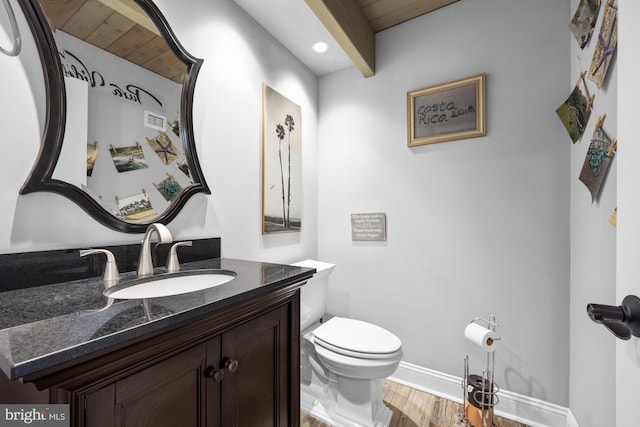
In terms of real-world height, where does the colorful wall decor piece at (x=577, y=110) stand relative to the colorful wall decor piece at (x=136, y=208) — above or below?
above

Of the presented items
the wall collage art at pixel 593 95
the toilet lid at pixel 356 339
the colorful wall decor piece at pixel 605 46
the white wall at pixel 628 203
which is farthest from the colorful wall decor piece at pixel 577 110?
the toilet lid at pixel 356 339

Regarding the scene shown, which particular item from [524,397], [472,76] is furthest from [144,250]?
[524,397]

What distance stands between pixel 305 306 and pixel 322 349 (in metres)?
0.27

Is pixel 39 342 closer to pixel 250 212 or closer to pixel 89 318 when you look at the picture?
pixel 89 318

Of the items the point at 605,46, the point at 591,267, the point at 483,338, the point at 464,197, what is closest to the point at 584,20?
the point at 605,46

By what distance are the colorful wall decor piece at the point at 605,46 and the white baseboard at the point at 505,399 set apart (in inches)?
65.1

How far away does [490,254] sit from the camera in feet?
5.58

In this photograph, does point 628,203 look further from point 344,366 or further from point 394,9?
point 394,9

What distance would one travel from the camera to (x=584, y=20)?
1.27 metres

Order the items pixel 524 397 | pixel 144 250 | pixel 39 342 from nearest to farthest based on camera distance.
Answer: pixel 39 342 < pixel 144 250 < pixel 524 397

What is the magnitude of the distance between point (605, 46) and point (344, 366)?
1.75 metres

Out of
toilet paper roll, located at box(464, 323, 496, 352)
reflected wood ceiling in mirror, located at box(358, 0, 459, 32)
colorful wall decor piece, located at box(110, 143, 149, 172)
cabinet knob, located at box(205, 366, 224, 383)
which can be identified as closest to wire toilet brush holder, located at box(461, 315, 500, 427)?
toilet paper roll, located at box(464, 323, 496, 352)

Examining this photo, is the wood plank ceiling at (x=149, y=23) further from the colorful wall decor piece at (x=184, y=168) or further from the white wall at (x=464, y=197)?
the colorful wall decor piece at (x=184, y=168)

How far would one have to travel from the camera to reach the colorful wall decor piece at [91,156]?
102 cm
